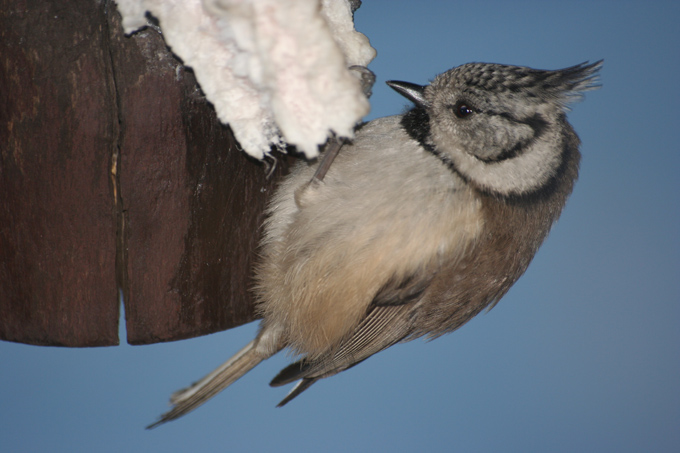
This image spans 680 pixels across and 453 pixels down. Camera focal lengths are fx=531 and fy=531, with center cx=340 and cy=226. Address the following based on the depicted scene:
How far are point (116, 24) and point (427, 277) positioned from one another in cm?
94

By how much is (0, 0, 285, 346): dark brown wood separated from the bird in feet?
0.47

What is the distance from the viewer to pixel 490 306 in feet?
5.41

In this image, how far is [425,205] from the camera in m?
1.32

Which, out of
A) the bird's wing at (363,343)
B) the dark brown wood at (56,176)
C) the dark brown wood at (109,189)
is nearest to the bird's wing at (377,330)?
the bird's wing at (363,343)

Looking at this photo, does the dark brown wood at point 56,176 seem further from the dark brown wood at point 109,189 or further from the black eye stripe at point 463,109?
the black eye stripe at point 463,109

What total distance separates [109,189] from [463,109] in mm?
900

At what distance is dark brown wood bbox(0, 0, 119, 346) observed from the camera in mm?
1128

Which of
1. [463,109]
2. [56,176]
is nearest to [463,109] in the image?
[463,109]

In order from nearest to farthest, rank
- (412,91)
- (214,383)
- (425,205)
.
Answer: (425,205), (412,91), (214,383)

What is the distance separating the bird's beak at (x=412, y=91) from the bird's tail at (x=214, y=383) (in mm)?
857

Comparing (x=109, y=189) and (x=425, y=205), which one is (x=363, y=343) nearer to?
(x=425, y=205)

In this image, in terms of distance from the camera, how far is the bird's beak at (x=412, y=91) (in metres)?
1.45

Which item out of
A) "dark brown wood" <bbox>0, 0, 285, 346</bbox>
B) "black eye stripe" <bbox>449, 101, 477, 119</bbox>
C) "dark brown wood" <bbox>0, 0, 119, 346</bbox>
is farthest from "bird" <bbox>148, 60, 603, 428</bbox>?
"dark brown wood" <bbox>0, 0, 119, 346</bbox>

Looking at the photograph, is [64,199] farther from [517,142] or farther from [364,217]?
[517,142]
